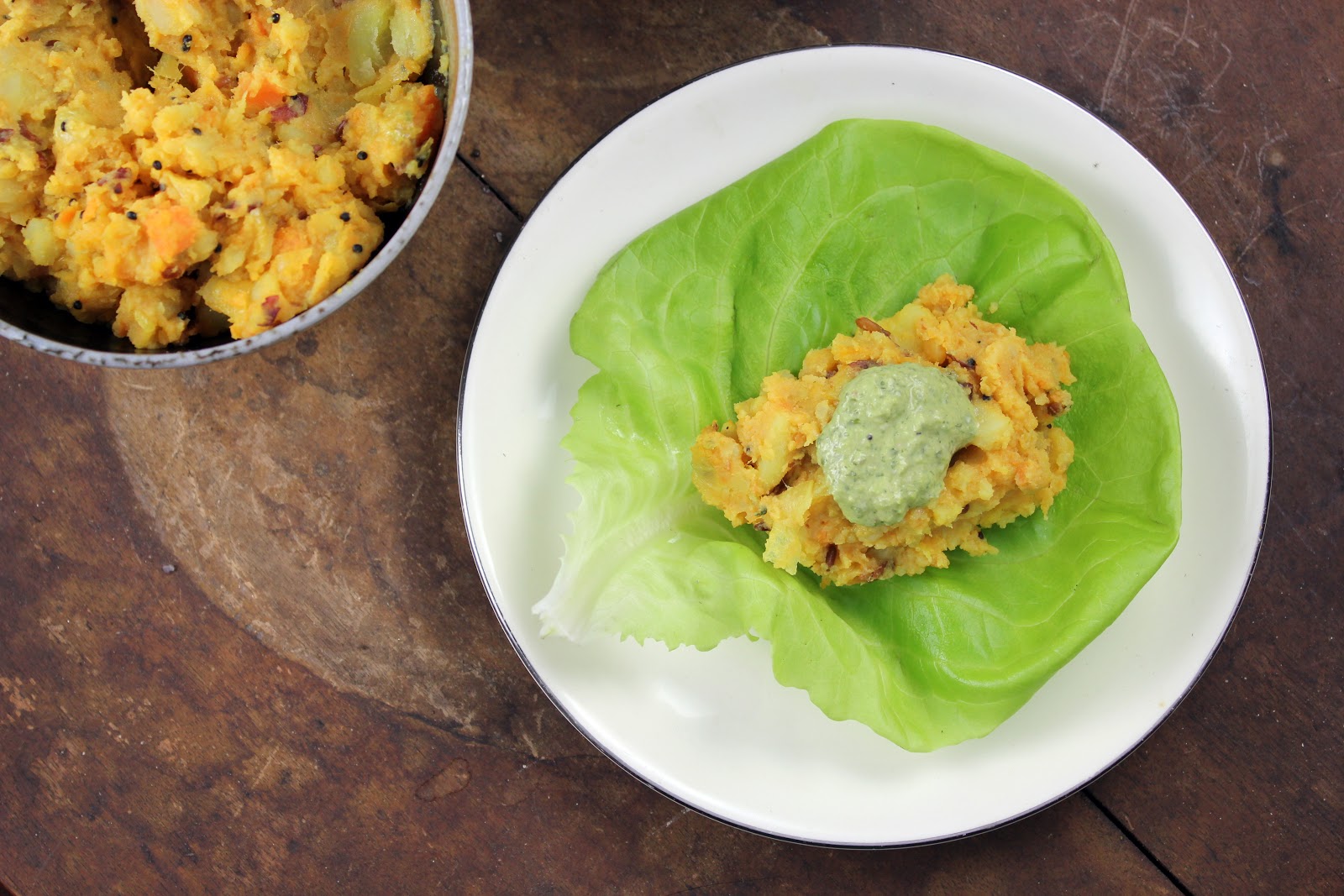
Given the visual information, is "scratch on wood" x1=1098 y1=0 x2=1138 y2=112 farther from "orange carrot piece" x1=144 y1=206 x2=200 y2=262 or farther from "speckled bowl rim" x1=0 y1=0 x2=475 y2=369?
"orange carrot piece" x1=144 y1=206 x2=200 y2=262

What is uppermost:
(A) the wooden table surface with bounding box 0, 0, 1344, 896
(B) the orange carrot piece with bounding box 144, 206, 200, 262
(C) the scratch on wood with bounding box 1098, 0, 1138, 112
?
(C) the scratch on wood with bounding box 1098, 0, 1138, 112

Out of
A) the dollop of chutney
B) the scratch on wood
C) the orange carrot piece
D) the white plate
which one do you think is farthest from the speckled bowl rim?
the scratch on wood

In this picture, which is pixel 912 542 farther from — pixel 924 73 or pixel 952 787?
pixel 924 73

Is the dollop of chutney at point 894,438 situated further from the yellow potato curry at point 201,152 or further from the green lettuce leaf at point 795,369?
the yellow potato curry at point 201,152

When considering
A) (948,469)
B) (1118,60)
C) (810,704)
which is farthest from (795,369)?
(1118,60)

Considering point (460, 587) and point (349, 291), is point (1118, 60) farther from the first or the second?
point (460, 587)

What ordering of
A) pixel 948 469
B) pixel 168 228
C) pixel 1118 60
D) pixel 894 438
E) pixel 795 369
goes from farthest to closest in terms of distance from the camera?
pixel 1118 60, pixel 795 369, pixel 948 469, pixel 894 438, pixel 168 228

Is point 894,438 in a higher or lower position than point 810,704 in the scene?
higher

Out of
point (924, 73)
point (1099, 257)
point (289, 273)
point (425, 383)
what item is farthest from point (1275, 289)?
point (289, 273)
